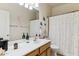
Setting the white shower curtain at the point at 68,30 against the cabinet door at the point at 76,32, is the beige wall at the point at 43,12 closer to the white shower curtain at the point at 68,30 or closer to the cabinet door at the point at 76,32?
the white shower curtain at the point at 68,30

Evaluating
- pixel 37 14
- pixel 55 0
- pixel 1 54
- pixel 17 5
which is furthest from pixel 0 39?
pixel 55 0

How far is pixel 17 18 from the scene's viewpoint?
173cm

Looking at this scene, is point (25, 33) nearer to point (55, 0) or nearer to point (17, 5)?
point (17, 5)

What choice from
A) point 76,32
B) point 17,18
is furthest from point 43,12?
point 76,32

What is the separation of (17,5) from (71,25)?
1454 millimetres

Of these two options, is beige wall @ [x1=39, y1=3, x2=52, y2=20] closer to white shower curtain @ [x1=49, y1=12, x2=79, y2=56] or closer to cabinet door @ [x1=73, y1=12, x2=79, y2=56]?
white shower curtain @ [x1=49, y1=12, x2=79, y2=56]

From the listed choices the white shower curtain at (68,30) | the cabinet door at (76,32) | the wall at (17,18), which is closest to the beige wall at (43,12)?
the wall at (17,18)

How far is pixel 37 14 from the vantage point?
1.97m

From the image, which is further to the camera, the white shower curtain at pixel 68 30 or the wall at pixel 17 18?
the white shower curtain at pixel 68 30

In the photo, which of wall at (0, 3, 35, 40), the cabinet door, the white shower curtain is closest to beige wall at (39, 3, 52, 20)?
wall at (0, 3, 35, 40)

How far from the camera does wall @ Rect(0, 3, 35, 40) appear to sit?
1.64 meters

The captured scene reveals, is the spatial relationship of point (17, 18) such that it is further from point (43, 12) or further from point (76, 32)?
point (76, 32)

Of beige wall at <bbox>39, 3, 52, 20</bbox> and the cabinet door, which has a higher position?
beige wall at <bbox>39, 3, 52, 20</bbox>

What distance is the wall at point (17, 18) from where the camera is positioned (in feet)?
5.37
